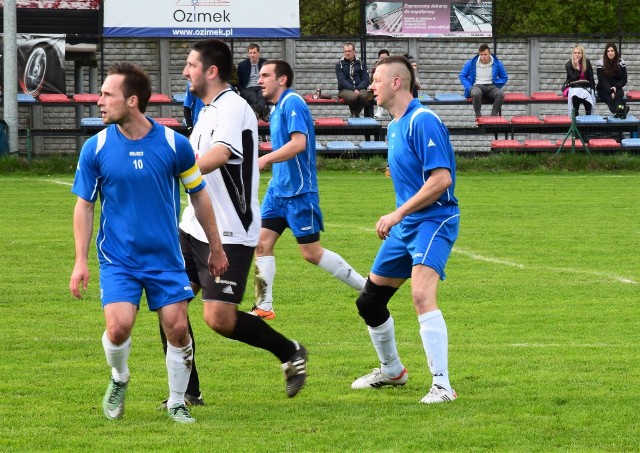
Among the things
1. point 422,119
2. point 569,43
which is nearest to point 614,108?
point 569,43

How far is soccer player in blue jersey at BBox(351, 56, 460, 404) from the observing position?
7.21m

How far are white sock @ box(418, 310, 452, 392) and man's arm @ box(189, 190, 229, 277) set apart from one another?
4.02 ft

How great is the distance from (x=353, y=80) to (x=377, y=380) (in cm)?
1915

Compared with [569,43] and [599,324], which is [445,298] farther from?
[569,43]

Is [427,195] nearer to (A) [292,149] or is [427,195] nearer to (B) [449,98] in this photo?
(A) [292,149]

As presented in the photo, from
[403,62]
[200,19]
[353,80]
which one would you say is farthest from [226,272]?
[200,19]

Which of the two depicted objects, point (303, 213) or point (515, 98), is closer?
point (303, 213)

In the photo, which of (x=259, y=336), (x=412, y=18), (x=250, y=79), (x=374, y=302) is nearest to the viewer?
(x=259, y=336)

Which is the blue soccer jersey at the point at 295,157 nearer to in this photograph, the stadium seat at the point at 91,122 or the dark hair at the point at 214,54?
the dark hair at the point at 214,54

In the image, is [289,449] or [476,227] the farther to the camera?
[476,227]

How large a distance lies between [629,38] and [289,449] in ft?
96.1

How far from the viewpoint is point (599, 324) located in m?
10.1

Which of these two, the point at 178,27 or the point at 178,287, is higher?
the point at 178,27

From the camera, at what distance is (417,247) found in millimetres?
7312
